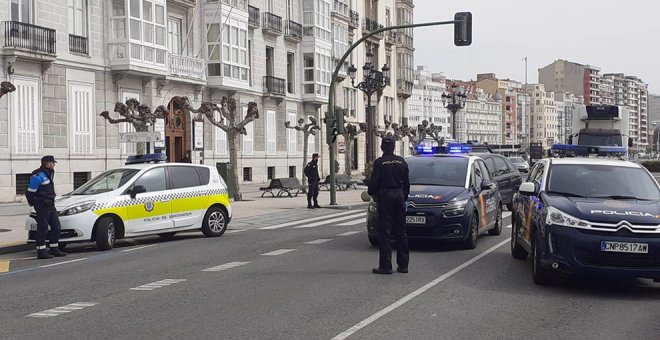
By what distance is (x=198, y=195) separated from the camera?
55.6ft

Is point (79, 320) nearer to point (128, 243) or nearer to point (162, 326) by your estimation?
point (162, 326)

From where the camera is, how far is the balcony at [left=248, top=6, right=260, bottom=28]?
1761 inches

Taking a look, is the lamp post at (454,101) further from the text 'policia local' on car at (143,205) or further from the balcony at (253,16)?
the text 'policia local' on car at (143,205)

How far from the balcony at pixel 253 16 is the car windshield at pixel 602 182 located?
35.6m

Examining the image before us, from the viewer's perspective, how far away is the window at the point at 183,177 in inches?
652

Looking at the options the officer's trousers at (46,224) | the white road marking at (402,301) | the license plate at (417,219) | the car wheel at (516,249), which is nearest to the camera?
the white road marking at (402,301)

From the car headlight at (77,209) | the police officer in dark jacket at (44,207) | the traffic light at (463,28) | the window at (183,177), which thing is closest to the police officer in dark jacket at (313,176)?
the traffic light at (463,28)

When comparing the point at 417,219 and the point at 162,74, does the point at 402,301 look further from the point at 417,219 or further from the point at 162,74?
the point at 162,74

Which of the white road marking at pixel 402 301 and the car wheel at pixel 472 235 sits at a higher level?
the car wheel at pixel 472 235

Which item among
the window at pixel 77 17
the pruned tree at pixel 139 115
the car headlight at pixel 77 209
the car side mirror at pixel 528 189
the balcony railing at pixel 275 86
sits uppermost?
the window at pixel 77 17

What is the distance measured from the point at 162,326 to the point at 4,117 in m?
23.3

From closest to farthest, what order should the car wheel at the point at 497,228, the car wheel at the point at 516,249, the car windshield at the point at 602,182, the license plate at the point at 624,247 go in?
1. the license plate at the point at 624,247
2. the car windshield at the point at 602,182
3. the car wheel at the point at 516,249
4. the car wheel at the point at 497,228

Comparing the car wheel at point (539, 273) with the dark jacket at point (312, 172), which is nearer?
the car wheel at point (539, 273)

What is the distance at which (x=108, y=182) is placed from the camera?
51.6 ft
